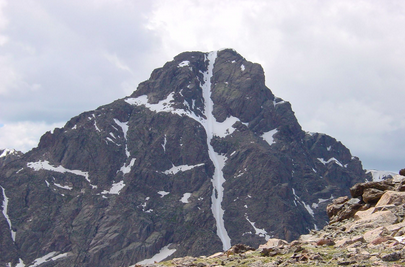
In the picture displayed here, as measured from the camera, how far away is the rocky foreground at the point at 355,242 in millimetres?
27000

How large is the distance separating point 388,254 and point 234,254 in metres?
14.1

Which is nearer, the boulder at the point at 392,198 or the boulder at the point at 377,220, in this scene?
the boulder at the point at 377,220

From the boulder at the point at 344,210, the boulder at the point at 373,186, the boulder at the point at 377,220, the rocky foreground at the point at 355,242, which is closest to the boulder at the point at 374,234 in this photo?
the rocky foreground at the point at 355,242

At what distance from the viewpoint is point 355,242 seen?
31094mm

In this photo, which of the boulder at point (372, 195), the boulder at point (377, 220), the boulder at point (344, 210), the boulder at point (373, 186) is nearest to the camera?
the boulder at point (377, 220)

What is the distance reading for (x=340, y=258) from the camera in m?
27.1

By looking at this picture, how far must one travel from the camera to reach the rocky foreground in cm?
2700

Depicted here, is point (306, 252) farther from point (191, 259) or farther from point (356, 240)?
point (191, 259)

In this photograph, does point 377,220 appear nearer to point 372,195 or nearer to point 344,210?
point 372,195

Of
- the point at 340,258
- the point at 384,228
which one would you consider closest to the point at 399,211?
the point at 384,228

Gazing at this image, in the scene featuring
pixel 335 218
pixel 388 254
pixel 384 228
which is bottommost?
pixel 388 254

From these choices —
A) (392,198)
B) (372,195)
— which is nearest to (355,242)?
(392,198)

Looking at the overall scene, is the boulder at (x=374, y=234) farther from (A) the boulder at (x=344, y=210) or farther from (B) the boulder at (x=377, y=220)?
(A) the boulder at (x=344, y=210)

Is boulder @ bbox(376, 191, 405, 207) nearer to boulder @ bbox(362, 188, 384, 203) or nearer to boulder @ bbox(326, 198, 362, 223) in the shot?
boulder @ bbox(362, 188, 384, 203)
